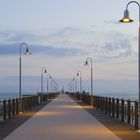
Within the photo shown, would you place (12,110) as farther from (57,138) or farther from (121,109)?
(57,138)

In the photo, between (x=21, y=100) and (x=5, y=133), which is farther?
(x=21, y=100)

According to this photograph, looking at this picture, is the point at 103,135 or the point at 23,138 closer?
the point at 23,138

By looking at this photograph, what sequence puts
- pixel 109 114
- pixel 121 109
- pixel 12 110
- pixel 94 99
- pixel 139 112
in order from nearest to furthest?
1. pixel 139 112
2. pixel 121 109
3. pixel 12 110
4. pixel 109 114
5. pixel 94 99

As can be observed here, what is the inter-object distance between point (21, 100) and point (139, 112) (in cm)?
1590

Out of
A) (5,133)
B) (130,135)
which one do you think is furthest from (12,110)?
(130,135)

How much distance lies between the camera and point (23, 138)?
17.4m

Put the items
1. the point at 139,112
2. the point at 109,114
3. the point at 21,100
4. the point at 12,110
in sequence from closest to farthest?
the point at 139,112
the point at 12,110
the point at 109,114
the point at 21,100

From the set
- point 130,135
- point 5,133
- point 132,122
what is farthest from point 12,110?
point 130,135

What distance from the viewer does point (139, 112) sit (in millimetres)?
20938

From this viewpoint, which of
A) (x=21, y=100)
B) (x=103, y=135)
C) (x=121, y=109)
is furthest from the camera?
(x=21, y=100)

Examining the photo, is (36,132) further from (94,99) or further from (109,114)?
(94,99)

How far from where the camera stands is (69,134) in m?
19.2

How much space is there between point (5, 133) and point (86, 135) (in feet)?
10.0

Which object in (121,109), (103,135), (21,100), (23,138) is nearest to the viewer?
(23,138)
